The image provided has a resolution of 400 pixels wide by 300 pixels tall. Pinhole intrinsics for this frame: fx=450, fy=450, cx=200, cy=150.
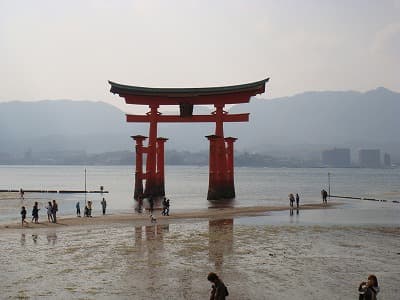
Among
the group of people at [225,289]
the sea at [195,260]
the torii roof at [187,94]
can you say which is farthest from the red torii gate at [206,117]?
the group of people at [225,289]

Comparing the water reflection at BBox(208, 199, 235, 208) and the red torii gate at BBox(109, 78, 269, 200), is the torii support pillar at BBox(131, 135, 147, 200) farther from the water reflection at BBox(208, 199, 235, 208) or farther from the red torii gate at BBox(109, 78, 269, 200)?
the water reflection at BBox(208, 199, 235, 208)

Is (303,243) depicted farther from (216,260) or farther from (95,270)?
(95,270)

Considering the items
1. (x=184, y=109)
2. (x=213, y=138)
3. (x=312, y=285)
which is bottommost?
(x=312, y=285)

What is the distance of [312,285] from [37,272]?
789 cm

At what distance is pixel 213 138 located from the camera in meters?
41.8

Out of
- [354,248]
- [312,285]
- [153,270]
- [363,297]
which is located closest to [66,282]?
[153,270]

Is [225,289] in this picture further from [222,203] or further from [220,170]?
[220,170]

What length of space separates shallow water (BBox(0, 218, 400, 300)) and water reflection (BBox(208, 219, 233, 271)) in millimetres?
40

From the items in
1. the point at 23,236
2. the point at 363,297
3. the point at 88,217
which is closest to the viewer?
the point at 363,297

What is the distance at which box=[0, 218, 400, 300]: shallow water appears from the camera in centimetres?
1150

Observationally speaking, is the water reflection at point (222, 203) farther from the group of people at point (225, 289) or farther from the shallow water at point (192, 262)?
the group of people at point (225, 289)

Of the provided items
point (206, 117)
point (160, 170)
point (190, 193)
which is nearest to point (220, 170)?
point (206, 117)

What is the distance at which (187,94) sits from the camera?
42.5m

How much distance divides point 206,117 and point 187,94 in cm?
356
